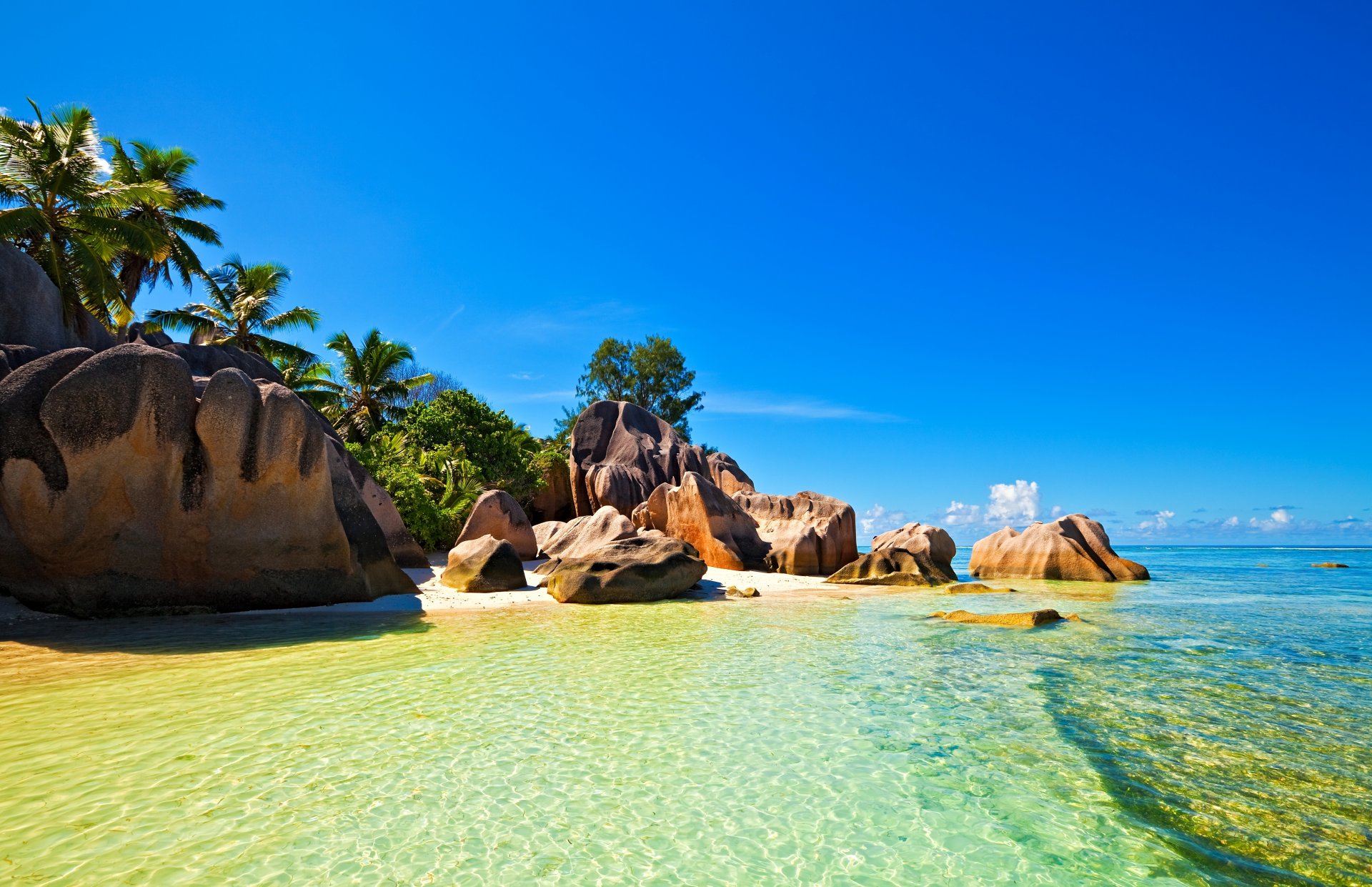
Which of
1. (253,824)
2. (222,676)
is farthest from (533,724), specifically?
(222,676)

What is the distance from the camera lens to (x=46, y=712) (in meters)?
5.62

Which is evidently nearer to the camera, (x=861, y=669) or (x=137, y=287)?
(x=861, y=669)

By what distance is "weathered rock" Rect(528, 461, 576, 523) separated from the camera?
96.9 feet

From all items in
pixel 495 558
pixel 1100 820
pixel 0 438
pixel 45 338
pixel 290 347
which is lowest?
pixel 1100 820

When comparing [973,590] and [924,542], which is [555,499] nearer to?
[924,542]

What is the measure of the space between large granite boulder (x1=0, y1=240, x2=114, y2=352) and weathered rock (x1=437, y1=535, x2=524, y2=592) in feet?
26.4

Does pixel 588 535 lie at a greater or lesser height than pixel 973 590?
greater

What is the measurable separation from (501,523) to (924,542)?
13809 mm

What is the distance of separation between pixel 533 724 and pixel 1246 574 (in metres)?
40.3

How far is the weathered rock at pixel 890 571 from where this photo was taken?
2025 centimetres

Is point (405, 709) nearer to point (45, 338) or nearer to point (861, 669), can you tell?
point (861, 669)

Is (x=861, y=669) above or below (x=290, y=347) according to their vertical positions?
below

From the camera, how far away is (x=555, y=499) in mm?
29797

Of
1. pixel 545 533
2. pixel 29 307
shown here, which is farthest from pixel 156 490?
pixel 545 533
